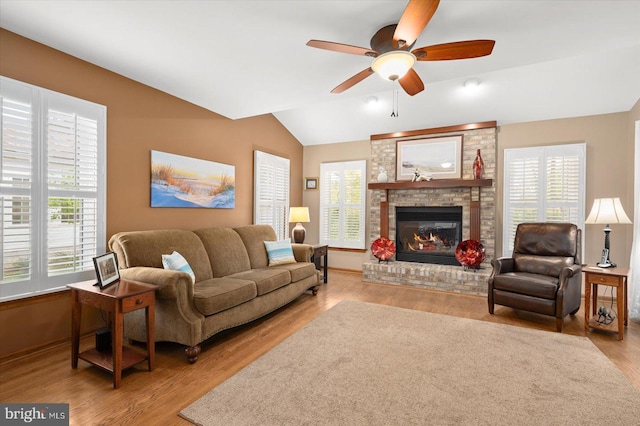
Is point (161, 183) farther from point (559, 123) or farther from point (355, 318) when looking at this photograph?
point (559, 123)

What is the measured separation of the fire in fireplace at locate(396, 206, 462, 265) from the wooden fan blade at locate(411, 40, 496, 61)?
332 cm

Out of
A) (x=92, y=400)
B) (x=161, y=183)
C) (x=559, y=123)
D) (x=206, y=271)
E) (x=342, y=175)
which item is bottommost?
(x=92, y=400)

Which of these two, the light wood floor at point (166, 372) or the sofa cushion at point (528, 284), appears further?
the sofa cushion at point (528, 284)

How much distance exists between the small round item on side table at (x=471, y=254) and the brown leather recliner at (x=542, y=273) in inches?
25.4

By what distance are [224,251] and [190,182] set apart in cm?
102

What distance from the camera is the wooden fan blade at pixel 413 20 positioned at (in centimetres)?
178

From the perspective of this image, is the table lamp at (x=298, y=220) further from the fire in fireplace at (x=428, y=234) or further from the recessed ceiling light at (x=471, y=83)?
the recessed ceiling light at (x=471, y=83)

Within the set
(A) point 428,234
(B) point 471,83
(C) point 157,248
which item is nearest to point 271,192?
(C) point 157,248

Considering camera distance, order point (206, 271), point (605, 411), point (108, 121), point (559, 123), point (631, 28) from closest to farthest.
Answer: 1. point (605, 411)
2. point (631, 28)
3. point (108, 121)
4. point (206, 271)
5. point (559, 123)

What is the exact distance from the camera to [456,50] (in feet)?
7.38

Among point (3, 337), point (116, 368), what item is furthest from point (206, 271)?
point (3, 337)

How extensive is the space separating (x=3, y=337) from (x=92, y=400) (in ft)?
3.85

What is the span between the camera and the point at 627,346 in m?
2.91

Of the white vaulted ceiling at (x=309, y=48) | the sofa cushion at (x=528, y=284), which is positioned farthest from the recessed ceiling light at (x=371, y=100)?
the sofa cushion at (x=528, y=284)
